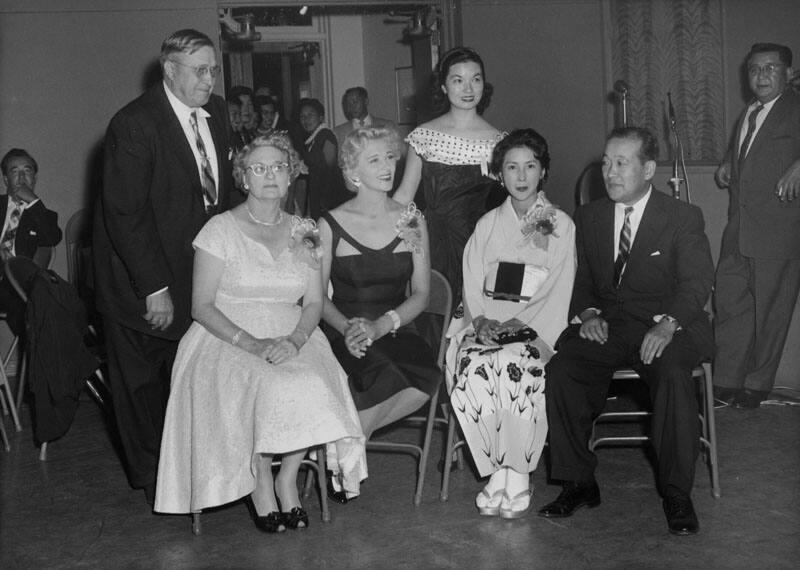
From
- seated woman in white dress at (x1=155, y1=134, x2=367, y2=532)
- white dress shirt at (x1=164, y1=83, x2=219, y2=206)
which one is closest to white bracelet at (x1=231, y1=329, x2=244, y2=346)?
seated woman in white dress at (x1=155, y1=134, x2=367, y2=532)

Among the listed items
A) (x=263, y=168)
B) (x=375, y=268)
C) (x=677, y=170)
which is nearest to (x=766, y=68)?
(x=677, y=170)

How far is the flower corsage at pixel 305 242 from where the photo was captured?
4078 mm

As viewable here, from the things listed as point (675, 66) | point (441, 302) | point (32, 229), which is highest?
point (675, 66)

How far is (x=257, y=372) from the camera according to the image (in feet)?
12.4

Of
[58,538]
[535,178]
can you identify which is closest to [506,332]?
[535,178]

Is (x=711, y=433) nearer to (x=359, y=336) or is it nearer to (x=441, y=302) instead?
(x=441, y=302)

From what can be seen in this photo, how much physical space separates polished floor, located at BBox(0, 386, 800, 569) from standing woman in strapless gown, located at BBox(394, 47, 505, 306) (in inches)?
39.5

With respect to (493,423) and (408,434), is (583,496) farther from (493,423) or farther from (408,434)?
(408,434)

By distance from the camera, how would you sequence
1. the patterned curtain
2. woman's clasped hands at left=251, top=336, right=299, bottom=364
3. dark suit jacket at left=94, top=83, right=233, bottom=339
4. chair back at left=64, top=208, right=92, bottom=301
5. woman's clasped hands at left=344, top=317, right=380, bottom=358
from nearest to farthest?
woman's clasped hands at left=251, top=336, right=299, bottom=364
dark suit jacket at left=94, top=83, right=233, bottom=339
woman's clasped hands at left=344, top=317, right=380, bottom=358
chair back at left=64, top=208, right=92, bottom=301
the patterned curtain

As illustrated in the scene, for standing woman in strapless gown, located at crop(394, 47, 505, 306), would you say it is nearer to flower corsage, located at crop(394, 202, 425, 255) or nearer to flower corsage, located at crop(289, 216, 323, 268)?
flower corsage, located at crop(394, 202, 425, 255)

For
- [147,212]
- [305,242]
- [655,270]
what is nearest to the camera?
[147,212]

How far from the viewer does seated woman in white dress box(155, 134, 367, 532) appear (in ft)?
12.2

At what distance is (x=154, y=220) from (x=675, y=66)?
13.3ft

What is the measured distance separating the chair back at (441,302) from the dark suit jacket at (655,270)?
20.0 inches
